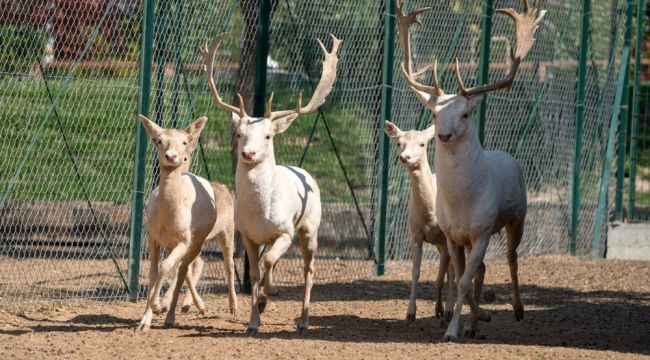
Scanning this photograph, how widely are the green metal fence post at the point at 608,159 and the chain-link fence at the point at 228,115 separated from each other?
0.37ft

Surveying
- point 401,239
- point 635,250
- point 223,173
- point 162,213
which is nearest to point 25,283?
point 162,213

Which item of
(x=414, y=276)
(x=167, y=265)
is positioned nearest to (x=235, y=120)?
(x=167, y=265)

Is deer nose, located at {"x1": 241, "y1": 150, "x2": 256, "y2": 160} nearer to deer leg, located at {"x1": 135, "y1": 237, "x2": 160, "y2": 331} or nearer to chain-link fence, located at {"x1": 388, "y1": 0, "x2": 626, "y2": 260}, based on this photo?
deer leg, located at {"x1": 135, "y1": 237, "x2": 160, "y2": 331}

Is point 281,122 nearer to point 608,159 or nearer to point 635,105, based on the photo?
point 608,159

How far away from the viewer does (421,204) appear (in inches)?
387

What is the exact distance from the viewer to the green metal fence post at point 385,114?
42.1 feet

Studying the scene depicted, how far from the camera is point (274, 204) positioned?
8.58m

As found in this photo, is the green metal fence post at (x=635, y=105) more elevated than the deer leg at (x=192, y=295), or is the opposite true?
the green metal fence post at (x=635, y=105)

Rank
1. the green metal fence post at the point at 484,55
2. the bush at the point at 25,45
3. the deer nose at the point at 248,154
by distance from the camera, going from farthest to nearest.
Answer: the green metal fence post at the point at 484,55, the bush at the point at 25,45, the deer nose at the point at 248,154

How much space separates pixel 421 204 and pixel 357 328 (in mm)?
1263

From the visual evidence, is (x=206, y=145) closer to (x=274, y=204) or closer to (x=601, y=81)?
(x=601, y=81)

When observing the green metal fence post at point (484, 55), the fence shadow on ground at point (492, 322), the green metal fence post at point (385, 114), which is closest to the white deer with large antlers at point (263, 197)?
the fence shadow on ground at point (492, 322)

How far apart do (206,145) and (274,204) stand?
747 centimetres

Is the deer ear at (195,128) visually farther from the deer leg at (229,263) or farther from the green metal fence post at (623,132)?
the green metal fence post at (623,132)
